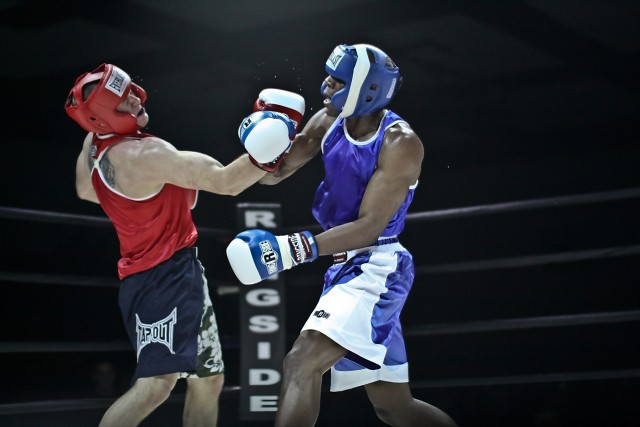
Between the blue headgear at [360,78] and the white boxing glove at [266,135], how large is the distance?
170 mm

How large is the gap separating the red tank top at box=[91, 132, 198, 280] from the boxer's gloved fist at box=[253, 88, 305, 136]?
1.25 ft

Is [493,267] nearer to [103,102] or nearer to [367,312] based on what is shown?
[367,312]

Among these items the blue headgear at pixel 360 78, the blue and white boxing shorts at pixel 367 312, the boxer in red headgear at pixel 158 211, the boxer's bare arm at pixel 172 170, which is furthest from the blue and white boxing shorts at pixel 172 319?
the blue headgear at pixel 360 78

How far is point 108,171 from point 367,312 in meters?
0.92

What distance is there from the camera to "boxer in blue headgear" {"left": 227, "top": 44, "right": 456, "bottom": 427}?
2033 mm

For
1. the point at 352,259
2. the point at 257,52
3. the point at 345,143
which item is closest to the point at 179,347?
the point at 352,259

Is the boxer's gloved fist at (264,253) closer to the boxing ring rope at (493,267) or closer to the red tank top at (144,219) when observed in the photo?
the red tank top at (144,219)

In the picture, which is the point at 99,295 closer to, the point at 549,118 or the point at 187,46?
the point at 187,46

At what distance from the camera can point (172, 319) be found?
2389 mm

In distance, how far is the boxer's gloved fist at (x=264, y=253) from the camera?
202 centimetres

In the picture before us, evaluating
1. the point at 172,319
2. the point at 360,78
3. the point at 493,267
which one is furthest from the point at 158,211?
the point at 493,267

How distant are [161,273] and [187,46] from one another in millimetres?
2235

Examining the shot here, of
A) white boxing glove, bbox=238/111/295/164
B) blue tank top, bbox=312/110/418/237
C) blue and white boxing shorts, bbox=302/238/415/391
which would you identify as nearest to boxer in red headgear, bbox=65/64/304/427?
white boxing glove, bbox=238/111/295/164

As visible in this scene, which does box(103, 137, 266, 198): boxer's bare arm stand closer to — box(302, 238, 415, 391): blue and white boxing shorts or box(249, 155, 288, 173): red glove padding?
box(249, 155, 288, 173): red glove padding
